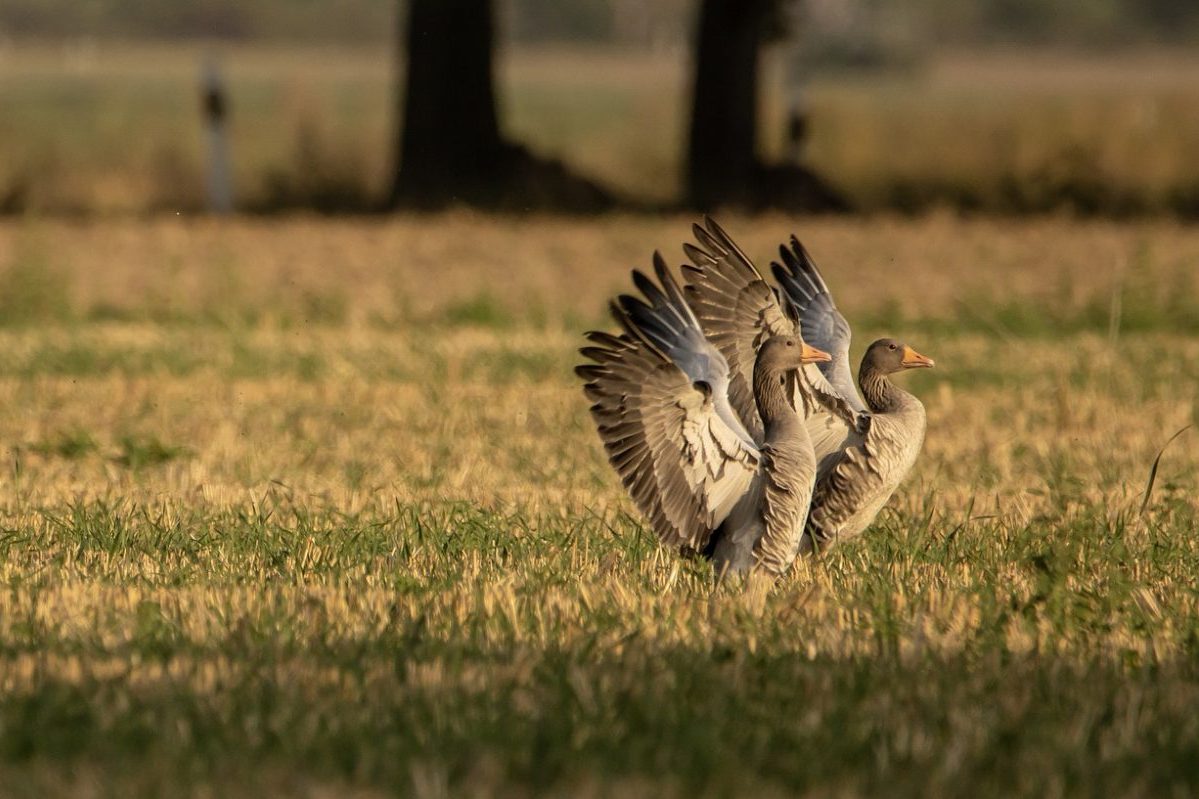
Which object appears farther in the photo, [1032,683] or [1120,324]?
[1120,324]

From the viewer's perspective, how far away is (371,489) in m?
8.41

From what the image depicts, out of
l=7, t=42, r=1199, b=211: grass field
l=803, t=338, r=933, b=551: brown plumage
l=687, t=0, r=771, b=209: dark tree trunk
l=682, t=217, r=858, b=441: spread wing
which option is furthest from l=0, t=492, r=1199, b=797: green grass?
l=687, t=0, r=771, b=209: dark tree trunk

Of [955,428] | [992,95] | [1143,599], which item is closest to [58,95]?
[992,95]

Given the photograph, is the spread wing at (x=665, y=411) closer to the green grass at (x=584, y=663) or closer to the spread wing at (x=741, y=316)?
the green grass at (x=584, y=663)

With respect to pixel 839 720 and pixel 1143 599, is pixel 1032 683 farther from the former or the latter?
pixel 1143 599

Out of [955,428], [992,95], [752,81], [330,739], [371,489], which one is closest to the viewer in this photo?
[330,739]

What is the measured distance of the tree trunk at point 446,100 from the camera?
22781 mm

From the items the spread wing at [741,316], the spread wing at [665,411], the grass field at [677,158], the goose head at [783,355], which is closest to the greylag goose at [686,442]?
the spread wing at [665,411]

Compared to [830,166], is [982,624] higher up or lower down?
higher up

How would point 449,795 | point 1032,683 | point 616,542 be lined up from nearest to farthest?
point 449,795 → point 1032,683 → point 616,542

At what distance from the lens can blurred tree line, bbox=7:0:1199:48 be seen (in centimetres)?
10738

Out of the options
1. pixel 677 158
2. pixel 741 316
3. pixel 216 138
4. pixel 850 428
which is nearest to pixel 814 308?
pixel 741 316

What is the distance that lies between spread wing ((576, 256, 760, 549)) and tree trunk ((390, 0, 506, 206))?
1660 cm

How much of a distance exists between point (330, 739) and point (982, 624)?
6.29 feet
